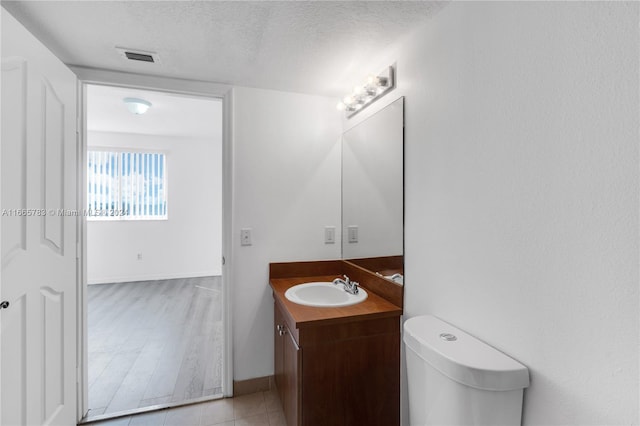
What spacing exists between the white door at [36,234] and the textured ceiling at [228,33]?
157mm

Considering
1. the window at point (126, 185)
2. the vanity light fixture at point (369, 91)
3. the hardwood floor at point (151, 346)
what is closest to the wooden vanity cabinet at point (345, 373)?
the hardwood floor at point (151, 346)

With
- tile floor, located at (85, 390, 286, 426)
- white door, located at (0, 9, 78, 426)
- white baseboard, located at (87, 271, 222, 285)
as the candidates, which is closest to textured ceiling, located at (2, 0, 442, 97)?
white door, located at (0, 9, 78, 426)

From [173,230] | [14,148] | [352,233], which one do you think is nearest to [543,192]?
[352,233]

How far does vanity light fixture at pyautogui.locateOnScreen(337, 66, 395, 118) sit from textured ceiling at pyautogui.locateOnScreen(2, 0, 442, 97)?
0.12 meters

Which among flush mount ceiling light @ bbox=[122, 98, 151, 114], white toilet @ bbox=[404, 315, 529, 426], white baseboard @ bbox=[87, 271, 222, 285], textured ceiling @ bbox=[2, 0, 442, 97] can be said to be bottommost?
white baseboard @ bbox=[87, 271, 222, 285]

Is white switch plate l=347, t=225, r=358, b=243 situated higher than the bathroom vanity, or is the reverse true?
white switch plate l=347, t=225, r=358, b=243

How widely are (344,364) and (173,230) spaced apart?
4409mm

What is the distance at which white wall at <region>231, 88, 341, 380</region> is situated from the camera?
2.09 metres

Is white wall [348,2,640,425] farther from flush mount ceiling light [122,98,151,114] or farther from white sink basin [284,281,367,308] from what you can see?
flush mount ceiling light [122,98,151,114]

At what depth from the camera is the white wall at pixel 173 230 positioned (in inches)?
185

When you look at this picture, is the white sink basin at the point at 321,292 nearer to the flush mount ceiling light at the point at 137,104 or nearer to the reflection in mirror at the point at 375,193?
the reflection in mirror at the point at 375,193

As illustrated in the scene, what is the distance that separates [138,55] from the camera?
1.67 m

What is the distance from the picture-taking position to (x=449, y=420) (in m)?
0.97

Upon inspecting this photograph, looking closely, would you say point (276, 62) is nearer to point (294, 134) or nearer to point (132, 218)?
point (294, 134)
